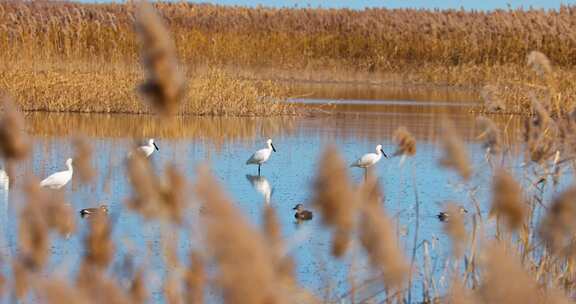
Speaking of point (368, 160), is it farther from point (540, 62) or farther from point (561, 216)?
point (561, 216)

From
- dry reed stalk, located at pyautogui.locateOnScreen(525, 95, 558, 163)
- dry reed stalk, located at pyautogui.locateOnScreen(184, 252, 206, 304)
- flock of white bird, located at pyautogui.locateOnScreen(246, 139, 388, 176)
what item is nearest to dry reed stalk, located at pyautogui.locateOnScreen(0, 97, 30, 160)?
dry reed stalk, located at pyautogui.locateOnScreen(184, 252, 206, 304)

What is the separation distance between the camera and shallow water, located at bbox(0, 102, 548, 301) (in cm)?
528

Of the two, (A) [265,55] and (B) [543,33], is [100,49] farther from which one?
(B) [543,33]

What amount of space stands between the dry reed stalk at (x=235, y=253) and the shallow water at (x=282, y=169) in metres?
0.66

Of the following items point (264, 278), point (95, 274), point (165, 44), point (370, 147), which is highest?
point (165, 44)

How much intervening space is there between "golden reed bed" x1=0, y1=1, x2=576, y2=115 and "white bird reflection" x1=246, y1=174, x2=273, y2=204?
3.98m

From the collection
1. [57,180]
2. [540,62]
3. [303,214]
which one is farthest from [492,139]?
[57,180]

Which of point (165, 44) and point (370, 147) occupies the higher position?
point (165, 44)

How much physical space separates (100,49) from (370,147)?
8.94 meters

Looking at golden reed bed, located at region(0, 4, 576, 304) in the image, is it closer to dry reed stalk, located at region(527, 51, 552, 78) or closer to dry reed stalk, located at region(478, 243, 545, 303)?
dry reed stalk, located at region(478, 243, 545, 303)

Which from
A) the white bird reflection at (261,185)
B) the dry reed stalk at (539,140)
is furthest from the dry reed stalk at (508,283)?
the white bird reflection at (261,185)

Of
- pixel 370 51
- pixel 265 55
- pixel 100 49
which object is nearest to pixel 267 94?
pixel 100 49

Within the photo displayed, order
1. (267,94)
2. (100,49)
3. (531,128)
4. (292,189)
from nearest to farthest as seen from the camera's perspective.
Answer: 1. (531,128)
2. (292,189)
3. (267,94)
4. (100,49)

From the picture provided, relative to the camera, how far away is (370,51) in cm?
2833
